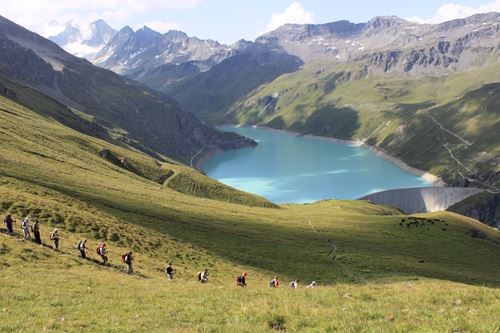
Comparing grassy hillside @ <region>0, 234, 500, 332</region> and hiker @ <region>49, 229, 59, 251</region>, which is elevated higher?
hiker @ <region>49, 229, 59, 251</region>

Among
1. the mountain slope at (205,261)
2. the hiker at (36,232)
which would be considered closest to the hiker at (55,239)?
the mountain slope at (205,261)

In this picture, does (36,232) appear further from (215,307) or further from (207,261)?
(215,307)

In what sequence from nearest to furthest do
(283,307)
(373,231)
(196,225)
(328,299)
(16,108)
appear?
(283,307) < (328,299) < (196,225) < (373,231) < (16,108)

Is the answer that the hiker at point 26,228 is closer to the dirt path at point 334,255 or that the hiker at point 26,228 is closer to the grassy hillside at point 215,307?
the grassy hillside at point 215,307

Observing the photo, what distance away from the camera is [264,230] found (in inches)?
3305

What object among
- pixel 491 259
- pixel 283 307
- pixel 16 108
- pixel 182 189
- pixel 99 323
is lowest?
pixel 99 323

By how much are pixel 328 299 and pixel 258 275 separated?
30.0 metres

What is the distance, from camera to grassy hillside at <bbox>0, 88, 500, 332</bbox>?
72.7 ft

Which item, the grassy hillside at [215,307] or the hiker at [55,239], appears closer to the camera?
the grassy hillside at [215,307]

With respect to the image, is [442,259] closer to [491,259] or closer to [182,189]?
[491,259]

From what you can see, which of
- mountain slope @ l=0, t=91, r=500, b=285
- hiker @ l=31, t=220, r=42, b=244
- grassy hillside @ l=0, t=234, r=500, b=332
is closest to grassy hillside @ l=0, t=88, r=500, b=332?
grassy hillside @ l=0, t=234, r=500, b=332

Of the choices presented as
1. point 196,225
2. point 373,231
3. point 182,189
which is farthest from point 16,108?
point 373,231

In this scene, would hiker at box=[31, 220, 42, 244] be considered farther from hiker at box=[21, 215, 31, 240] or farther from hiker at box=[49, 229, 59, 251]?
hiker at box=[49, 229, 59, 251]

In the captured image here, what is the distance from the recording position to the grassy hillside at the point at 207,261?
22.2 metres
